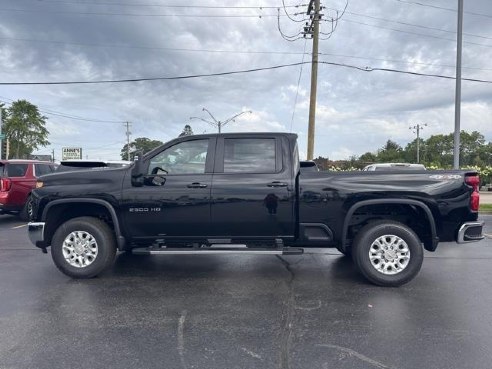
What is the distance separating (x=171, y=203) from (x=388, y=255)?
2925 millimetres

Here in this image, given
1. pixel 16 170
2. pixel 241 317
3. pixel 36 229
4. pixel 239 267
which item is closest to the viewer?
pixel 241 317

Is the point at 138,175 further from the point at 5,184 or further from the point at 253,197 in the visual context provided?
the point at 5,184

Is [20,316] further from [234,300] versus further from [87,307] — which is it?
[234,300]

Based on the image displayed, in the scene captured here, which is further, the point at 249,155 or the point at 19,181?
the point at 19,181

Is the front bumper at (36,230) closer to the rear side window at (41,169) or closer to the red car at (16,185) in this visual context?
the red car at (16,185)

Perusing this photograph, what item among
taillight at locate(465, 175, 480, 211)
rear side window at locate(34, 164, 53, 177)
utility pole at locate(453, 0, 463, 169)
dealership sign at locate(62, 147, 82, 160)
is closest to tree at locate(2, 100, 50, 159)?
dealership sign at locate(62, 147, 82, 160)

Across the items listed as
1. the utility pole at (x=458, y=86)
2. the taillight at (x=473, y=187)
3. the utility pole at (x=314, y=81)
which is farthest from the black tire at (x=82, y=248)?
the utility pole at (x=314, y=81)

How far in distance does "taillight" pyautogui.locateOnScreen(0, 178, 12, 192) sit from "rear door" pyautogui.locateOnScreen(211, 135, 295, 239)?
8242 mm

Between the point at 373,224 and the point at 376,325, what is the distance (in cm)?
172

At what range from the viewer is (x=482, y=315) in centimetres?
448

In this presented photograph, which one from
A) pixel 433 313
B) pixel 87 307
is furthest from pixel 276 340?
pixel 87 307

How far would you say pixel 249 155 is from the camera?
578 cm

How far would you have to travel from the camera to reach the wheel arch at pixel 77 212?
5.64 m

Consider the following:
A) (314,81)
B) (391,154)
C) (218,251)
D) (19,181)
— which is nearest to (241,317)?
(218,251)
